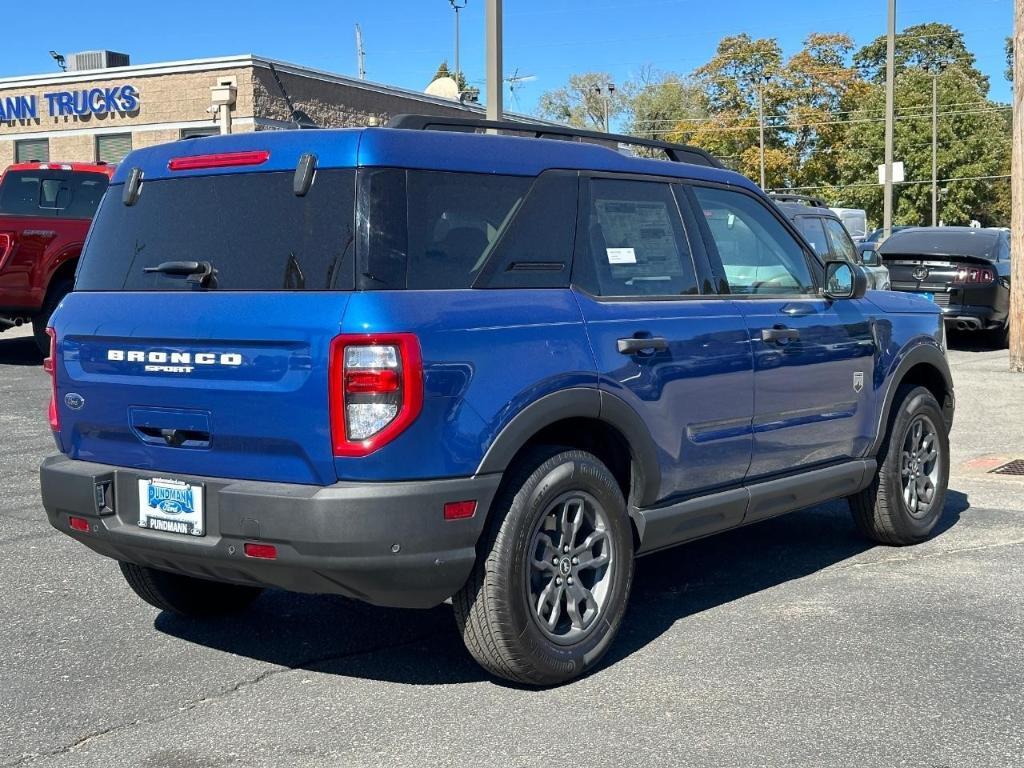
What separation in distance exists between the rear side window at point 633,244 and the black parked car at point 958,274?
1234cm

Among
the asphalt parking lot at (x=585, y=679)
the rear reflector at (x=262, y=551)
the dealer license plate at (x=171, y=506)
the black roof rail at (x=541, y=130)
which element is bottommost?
the asphalt parking lot at (x=585, y=679)

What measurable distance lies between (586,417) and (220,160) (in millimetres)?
1583

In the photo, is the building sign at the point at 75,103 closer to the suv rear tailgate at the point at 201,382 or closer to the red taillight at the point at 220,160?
the red taillight at the point at 220,160

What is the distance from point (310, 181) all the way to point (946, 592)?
3.44m

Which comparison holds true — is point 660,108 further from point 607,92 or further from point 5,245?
point 5,245

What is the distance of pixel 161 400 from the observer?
4402mm

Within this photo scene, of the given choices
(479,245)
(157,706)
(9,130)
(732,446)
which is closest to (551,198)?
(479,245)

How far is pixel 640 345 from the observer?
4898 mm

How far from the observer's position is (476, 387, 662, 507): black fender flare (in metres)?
4.32

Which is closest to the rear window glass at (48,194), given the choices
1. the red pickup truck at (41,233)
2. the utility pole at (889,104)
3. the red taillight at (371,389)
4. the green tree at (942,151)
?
the red pickup truck at (41,233)

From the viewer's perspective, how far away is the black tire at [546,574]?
4.39 m

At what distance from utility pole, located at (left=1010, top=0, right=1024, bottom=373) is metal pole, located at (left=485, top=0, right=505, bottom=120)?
20.6 ft

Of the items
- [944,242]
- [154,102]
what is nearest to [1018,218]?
[944,242]

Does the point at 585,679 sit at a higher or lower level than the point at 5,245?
lower
